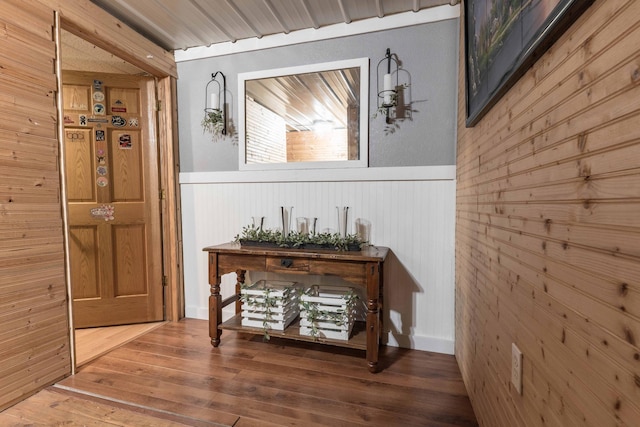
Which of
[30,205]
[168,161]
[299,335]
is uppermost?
[168,161]

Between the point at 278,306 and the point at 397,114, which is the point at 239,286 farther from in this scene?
the point at 397,114

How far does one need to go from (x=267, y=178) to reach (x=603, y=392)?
2312 mm

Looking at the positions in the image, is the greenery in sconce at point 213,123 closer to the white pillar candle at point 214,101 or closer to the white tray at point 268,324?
the white pillar candle at point 214,101

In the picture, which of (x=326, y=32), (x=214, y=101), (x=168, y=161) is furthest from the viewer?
(x=168, y=161)

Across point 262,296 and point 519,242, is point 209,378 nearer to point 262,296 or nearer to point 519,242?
point 262,296

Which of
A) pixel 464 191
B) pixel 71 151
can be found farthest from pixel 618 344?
pixel 71 151

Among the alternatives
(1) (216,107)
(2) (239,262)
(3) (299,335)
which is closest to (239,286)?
(2) (239,262)

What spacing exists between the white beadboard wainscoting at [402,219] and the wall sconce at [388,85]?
46cm

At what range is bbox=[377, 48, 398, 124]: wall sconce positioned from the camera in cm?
217

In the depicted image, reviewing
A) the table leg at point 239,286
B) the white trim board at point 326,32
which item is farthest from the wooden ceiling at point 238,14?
the table leg at point 239,286

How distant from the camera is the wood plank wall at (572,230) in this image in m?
0.54

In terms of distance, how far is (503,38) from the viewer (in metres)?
1.09

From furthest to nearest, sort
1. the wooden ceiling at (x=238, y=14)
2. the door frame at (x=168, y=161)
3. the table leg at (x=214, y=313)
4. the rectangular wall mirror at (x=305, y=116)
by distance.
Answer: the door frame at (x=168, y=161) < the rectangular wall mirror at (x=305, y=116) < the table leg at (x=214, y=313) < the wooden ceiling at (x=238, y=14)

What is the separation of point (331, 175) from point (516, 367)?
1.71 m
